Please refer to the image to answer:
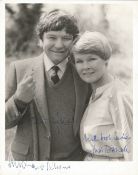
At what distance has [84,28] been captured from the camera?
49 cm

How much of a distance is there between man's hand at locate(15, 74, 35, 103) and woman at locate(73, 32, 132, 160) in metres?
0.09

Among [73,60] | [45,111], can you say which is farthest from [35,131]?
[73,60]

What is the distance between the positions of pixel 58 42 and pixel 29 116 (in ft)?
0.46

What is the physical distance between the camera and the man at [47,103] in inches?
19.1

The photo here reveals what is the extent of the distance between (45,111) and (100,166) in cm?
14

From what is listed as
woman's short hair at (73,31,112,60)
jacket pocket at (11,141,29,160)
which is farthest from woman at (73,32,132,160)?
jacket pocket at (11,141,29,160)

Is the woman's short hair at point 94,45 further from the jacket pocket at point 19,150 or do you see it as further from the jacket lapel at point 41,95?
the jacket pocket at point 19,150

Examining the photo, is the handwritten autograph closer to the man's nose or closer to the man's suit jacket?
the man's suit jacket

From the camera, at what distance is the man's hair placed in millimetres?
485

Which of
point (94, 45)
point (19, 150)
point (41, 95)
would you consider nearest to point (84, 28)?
point (94, 45)

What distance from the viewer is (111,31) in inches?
19.4

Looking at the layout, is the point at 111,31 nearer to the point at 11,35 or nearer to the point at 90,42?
the point at 90,42
